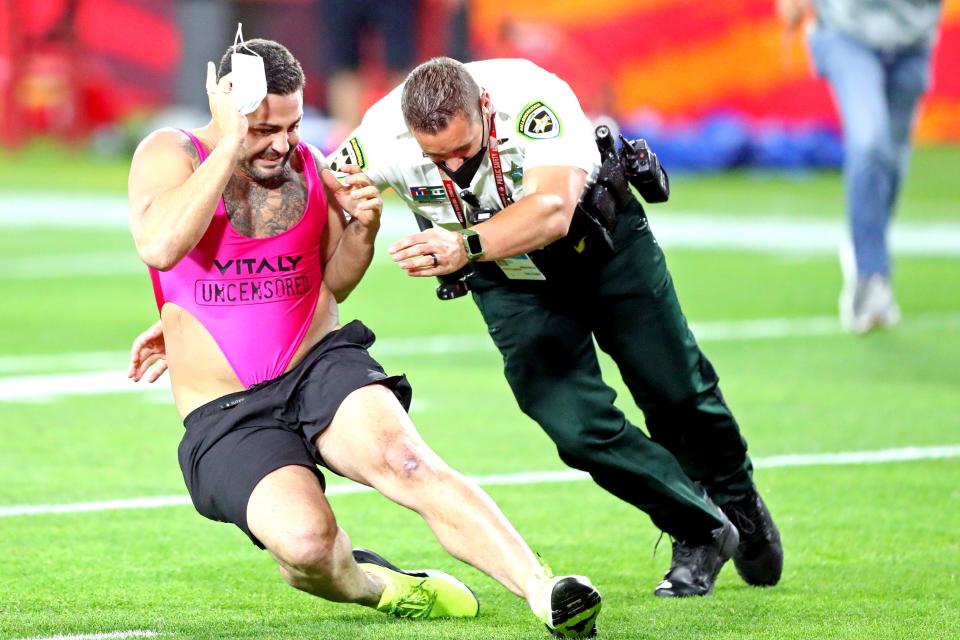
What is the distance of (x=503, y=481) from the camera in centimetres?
738

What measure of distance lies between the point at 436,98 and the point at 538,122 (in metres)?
0.37

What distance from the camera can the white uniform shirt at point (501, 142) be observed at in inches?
215

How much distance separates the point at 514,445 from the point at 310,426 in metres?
2.87

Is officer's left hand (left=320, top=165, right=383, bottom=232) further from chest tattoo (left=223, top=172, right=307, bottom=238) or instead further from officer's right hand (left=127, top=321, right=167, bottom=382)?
officer's right hand (left=127, top=321, right=167, bottom=382)

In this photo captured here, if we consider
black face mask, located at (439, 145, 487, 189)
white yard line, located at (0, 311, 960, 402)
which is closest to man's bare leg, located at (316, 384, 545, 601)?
black face mask, located at (439, 145, 487, 189)

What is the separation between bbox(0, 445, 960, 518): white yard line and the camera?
6824 millimetres

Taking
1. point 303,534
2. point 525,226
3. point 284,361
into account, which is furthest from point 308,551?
point 525,226

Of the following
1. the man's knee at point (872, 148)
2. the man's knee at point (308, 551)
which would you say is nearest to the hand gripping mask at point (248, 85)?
the man's knee at point (308, 551)

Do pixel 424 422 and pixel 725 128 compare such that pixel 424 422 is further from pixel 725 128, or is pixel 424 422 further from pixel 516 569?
pixel 725 128

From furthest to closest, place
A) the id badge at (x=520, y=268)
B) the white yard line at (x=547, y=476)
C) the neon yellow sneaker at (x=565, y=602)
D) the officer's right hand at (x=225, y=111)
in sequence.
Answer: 1. the white yard line at (x=547, y=476)
2. the id badge at (x=520, y=268)
3. the officer's right hand at (x=225, y=111)
4. the neon yellow sneaker at (x=565, y=602)

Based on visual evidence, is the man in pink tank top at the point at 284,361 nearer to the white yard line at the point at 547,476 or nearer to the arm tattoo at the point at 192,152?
the arm tattoo at the point at 192,152

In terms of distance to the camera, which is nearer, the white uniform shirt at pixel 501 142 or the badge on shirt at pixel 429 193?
the white uniform shirt at pixel 501 142

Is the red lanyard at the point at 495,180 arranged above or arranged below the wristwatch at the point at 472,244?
above

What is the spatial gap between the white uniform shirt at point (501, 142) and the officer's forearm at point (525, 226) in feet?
0.69
